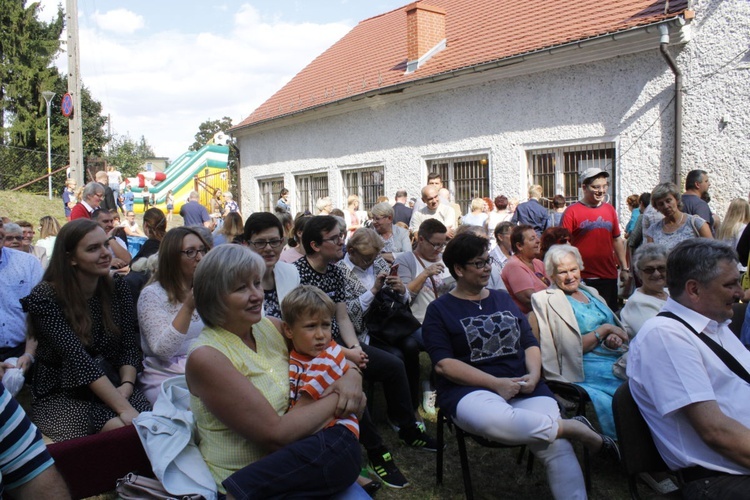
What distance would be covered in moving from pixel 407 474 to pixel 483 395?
104cm

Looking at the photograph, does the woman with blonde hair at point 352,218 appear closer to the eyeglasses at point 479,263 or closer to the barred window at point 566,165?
the barred window at point 566,165

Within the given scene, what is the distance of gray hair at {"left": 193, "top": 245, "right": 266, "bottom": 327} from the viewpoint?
95.7 inches

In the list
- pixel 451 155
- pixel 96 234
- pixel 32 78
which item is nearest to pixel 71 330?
pixel 96 234

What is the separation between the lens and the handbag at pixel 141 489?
233 centimetres

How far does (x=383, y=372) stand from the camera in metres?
4.28

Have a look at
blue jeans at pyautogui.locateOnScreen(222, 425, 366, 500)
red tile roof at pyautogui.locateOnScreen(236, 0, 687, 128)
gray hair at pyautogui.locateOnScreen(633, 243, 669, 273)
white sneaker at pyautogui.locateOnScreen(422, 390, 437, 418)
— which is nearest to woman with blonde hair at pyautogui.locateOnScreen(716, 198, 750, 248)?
gray hair at pyautogui.locateOnScreen(633, 243, 669, 273)

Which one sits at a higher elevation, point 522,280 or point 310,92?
point 310,92

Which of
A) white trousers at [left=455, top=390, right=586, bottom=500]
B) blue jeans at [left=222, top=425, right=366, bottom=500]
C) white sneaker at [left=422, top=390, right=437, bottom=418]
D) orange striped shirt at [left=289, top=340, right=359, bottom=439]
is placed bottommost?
white sneaker at [left=422, top=390, right=437, bottom=418]

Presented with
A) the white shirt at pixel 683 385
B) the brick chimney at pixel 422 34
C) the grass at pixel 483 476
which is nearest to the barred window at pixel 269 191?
the brick chimney at pixel 422 34

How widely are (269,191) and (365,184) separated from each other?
5129mm

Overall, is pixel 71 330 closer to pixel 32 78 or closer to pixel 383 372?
pixel 383 372

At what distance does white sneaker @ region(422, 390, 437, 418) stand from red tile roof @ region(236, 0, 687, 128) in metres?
7.03

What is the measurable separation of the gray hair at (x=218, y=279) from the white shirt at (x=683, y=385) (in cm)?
173

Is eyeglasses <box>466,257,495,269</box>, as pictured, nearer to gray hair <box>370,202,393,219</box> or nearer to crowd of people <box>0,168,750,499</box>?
crowd of people <box>0,168,750,499</box>
